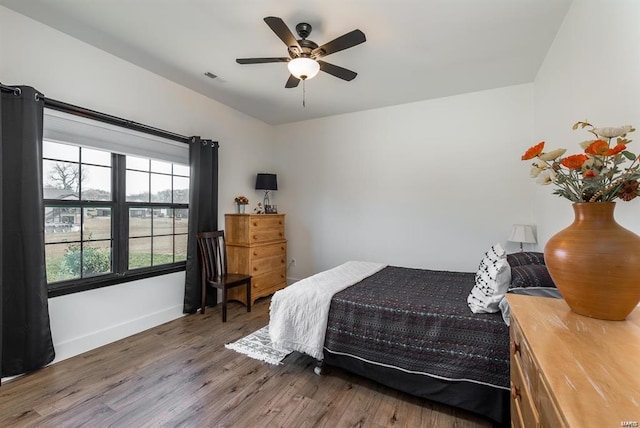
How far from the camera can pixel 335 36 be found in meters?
2.42

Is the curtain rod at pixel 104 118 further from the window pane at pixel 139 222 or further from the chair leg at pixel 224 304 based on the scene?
the chair leg at pixel 224 304

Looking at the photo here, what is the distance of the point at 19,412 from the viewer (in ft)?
5.91

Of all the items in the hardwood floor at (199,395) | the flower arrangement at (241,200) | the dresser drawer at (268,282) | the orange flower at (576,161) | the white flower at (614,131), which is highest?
the white flower at (614,131)

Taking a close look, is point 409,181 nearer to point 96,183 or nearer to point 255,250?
point 255,250

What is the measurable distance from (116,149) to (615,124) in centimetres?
371

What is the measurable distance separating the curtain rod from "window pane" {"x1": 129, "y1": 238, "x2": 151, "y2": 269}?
1.16m

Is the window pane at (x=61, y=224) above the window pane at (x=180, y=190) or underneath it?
underneath

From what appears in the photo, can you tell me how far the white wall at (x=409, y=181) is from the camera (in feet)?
11.3

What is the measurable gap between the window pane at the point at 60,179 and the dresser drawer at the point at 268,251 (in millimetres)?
1922

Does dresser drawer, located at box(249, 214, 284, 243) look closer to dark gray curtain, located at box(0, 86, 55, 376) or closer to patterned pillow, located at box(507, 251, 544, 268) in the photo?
dark gray curtain, located at box(0, 86, 55, 376)

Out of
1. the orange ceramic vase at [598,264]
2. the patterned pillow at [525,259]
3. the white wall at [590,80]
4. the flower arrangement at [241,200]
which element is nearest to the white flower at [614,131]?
the orange ceramic vase at [598,264]

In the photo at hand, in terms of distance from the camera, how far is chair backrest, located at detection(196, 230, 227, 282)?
11.5ft

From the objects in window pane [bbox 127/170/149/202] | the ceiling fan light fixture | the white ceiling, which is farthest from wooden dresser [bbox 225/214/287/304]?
the ceiling fan light fixture

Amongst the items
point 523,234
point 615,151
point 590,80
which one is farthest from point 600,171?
point 523,234
